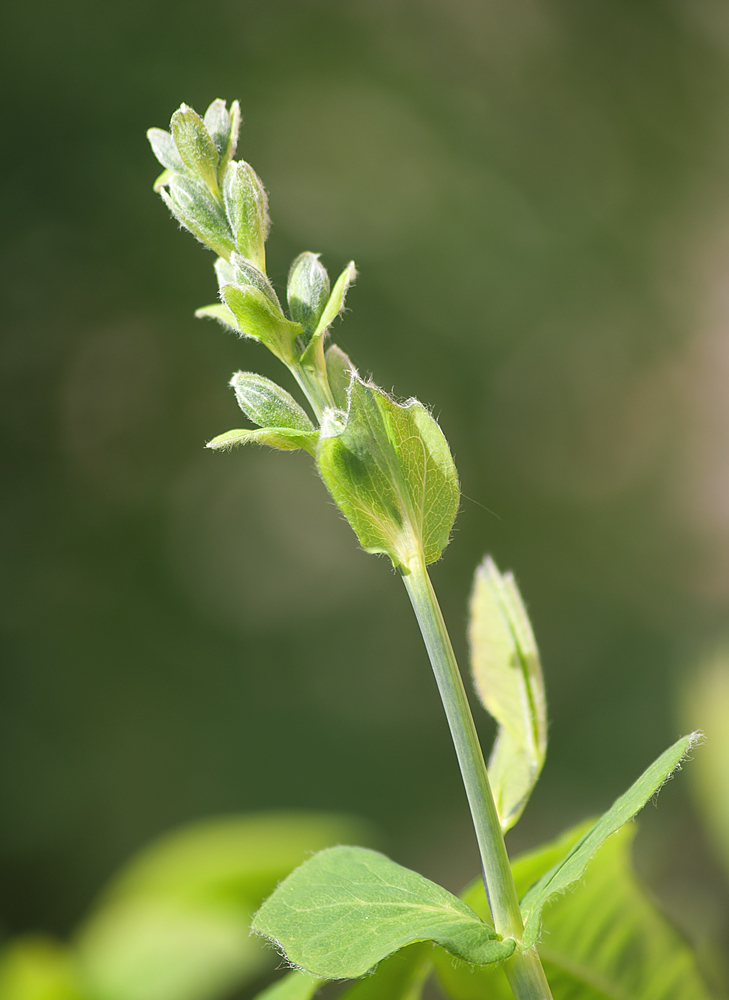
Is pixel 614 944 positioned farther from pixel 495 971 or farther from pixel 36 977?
pixel 36 977

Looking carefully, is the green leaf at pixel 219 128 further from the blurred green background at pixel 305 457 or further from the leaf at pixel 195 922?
the blurred green background at pixel 305 457

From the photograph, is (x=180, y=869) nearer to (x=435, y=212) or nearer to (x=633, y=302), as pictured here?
(x=435, y=212)

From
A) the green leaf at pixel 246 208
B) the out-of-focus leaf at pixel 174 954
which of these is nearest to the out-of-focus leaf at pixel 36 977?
the out-of-focus leaf at pixel 174 954

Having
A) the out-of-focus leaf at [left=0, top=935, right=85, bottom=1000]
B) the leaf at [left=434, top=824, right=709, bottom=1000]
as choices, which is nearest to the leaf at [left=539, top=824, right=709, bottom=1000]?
the leaf at [left=434, top=824, right=709, bottom=1000]

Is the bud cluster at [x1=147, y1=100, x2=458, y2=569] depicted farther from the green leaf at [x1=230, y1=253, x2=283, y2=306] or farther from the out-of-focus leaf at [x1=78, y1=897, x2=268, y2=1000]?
the out-of-focus leaf at [x1=78, y1=897, x2=268, y2=1000]

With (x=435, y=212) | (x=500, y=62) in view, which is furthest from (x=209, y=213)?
(x=500, y=62)

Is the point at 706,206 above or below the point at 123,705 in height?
above
